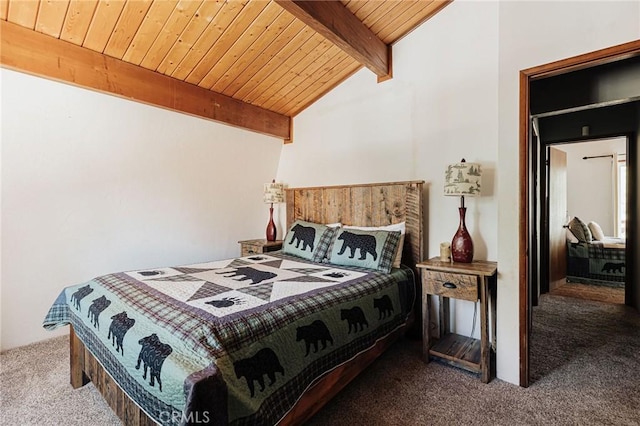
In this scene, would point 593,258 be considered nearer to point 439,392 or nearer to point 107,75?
point 439,392

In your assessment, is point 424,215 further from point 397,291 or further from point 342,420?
point 342,420

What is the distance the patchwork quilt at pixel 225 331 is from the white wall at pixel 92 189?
882 mm

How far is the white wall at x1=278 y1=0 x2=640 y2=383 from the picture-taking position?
1.84m

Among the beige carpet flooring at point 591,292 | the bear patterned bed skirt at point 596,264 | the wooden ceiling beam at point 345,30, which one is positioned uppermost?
the wooden ceiling beam at point 345,30

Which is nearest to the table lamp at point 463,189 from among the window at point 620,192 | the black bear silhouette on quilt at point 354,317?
the black bear silhouette on quilt at point 354,317

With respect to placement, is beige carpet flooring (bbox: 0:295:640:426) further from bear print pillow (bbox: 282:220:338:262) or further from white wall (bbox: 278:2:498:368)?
bear print pillow (bbox: 282:220:338:262)

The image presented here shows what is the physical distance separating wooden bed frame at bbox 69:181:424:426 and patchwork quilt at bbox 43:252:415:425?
0.10 meters

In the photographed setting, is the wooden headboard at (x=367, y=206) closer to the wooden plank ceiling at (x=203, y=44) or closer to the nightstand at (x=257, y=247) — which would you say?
the nightstand at (x=257, y=247)

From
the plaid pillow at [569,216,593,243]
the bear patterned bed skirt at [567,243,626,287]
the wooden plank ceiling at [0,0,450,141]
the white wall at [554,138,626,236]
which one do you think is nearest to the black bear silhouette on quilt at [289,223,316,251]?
the wooden plank ceiling at [0,0,450,141]

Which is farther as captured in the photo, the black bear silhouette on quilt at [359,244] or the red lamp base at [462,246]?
the black bear silhouette on quilt at [359,244]

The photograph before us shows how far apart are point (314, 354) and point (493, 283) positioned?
1.49 meters

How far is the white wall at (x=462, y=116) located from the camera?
184cm

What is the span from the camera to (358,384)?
194 cm

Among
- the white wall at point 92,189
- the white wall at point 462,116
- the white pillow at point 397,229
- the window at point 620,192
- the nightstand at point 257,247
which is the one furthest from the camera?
the window at point 620,192
